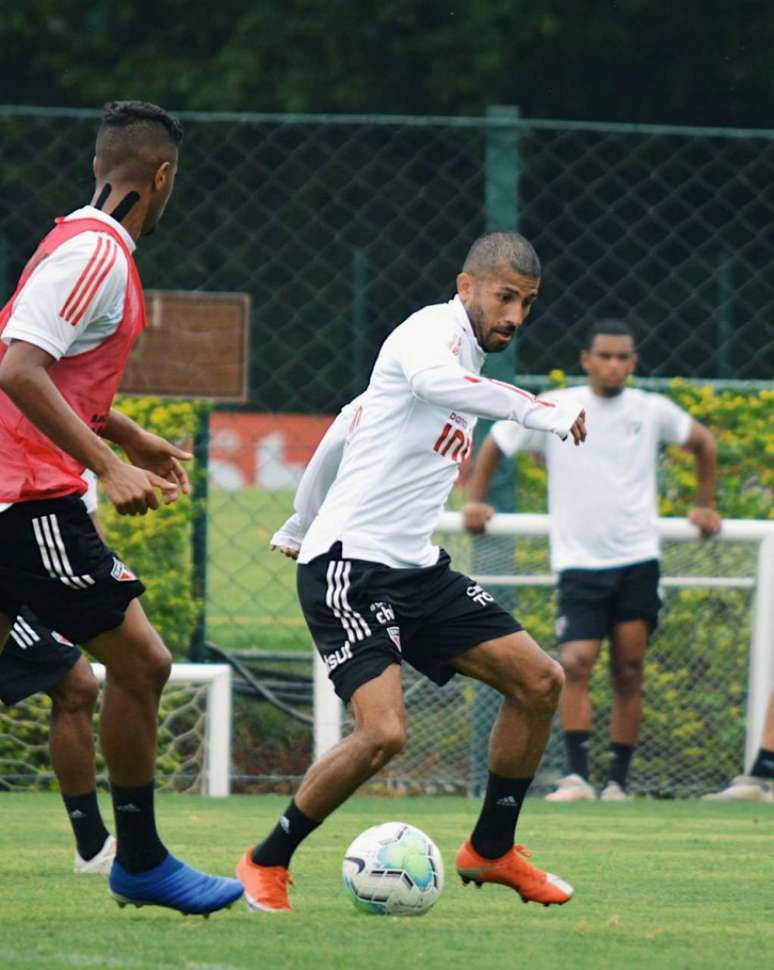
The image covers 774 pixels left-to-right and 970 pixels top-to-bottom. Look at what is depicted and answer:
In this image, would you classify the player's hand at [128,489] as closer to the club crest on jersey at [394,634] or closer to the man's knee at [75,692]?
the club crest on jersey at [394,634]

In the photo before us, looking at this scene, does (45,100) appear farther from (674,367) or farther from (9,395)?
(9,395)

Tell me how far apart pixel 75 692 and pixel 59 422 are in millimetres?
2120

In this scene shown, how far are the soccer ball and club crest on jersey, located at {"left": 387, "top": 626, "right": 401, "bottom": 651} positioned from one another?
1.75 ft

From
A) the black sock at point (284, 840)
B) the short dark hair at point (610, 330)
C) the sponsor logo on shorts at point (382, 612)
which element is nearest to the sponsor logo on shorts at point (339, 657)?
the sponsor logo on shorts at point (382, 612)

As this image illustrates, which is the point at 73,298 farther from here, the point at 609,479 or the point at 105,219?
the point at 609,479

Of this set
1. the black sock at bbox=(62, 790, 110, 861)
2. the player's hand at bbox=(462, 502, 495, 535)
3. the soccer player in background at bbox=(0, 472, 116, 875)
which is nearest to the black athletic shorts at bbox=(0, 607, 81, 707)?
the soccer player in background at bbox=(0, 472, 116, 875)

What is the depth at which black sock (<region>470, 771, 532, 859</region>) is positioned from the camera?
20.1ft

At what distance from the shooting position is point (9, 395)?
5.07 m

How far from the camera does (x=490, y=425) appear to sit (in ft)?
32.8

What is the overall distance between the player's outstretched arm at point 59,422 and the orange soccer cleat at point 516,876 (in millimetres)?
1640

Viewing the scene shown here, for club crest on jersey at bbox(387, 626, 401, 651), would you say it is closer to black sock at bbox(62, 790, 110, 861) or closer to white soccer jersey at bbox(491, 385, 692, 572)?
black sock at bbox(62, 790, 110, 861)

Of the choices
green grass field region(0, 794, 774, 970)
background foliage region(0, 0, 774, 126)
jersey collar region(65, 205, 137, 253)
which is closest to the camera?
green grass field region(0, 794, 774, 970)

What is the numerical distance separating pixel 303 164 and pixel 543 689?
530cm

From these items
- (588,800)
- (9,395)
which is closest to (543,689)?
(9,395)
